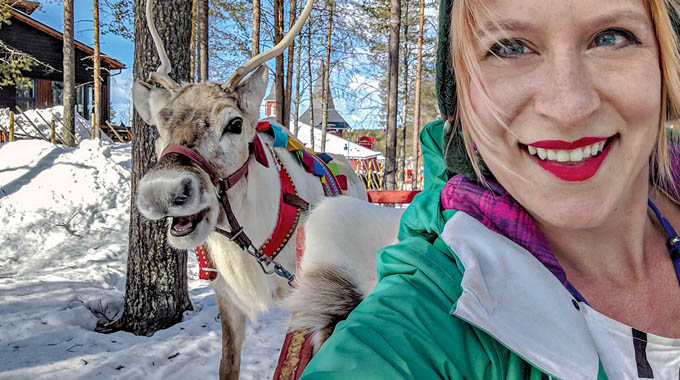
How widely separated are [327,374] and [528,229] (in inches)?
24.1

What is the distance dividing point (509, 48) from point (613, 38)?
8.5 inches

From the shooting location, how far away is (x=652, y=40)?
93cm

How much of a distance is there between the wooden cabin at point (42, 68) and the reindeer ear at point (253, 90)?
26070 mm

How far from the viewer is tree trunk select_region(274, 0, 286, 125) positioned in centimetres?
1130

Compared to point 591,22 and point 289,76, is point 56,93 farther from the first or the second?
point 591,22

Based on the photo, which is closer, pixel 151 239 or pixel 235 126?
pixel 235 126

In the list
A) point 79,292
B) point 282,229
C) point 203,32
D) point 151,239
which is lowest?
point 79,292

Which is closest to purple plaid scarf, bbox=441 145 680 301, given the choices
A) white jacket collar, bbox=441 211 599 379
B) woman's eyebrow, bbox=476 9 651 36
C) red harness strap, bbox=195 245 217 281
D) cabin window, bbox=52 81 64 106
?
white jacket collar, bbox=441 211 599 379

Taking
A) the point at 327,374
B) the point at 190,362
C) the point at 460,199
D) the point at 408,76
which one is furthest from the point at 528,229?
the point at 408,76

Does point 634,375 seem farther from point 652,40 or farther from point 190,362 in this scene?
point 190,362

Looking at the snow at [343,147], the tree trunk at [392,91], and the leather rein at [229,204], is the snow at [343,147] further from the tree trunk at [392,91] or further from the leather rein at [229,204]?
the leather rein at [229,204]

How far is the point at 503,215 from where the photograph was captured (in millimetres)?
973

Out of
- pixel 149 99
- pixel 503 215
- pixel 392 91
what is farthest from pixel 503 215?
pixel 392 91

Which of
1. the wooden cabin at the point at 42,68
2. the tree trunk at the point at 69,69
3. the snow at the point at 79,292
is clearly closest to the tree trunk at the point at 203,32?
the snow at the point at 79,292
